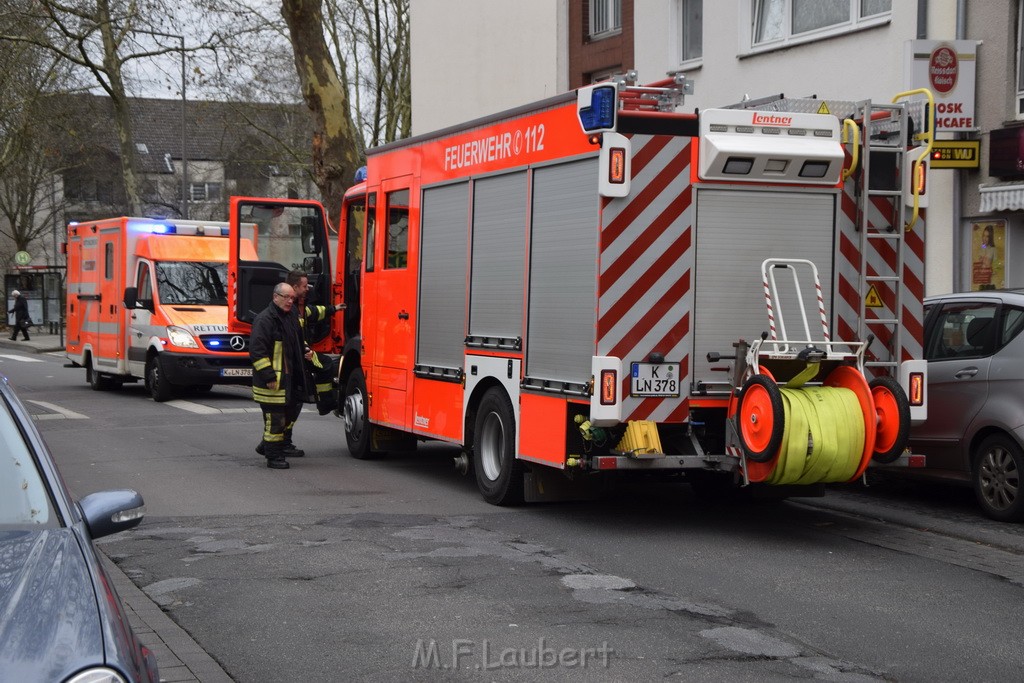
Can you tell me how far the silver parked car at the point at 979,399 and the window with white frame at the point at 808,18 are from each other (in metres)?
8.39

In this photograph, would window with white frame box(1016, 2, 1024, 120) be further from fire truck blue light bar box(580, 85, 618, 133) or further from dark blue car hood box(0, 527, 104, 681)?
dark blue car hood box(0, 527, 104, 681)

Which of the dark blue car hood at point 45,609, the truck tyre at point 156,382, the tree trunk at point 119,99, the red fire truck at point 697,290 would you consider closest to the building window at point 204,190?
the tree trunk at point 119,99

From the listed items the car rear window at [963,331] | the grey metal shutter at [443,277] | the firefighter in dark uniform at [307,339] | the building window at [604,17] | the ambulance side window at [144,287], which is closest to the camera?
the car rear window at [963,331]

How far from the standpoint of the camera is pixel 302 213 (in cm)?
1692

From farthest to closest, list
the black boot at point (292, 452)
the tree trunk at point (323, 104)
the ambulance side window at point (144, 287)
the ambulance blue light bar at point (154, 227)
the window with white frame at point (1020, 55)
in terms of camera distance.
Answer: the tree trunk at point (323, 104)
the ambulance blue light bar at point (154, 227)
the ambulance side window at point (144, 287)
the window with white frame at point (1020, 55)
the black boot at point (292, 452)

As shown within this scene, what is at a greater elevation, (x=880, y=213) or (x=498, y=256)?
(x=880, y=213)

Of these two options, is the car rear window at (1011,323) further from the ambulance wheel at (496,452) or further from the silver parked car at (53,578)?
the silver parked car at (53,578)

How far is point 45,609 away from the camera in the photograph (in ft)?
11.8

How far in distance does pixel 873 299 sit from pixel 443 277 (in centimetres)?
358

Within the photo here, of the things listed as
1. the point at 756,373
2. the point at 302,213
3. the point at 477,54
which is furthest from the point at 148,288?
the point at 756,373

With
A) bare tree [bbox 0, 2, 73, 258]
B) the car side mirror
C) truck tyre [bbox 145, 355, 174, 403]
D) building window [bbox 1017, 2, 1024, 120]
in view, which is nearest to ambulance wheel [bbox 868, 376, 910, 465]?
the car side mirror

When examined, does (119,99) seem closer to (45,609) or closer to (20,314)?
(20,314)

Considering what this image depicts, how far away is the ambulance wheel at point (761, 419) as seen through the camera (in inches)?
317

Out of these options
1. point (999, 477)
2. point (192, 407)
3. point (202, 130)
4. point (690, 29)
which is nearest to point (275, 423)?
point (999, 477)
